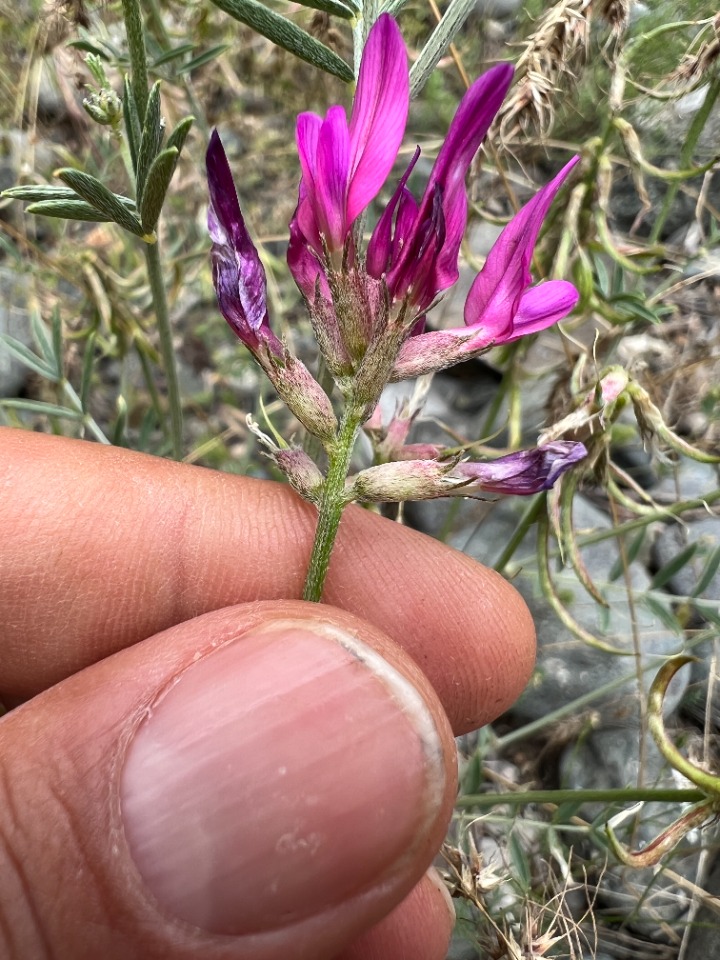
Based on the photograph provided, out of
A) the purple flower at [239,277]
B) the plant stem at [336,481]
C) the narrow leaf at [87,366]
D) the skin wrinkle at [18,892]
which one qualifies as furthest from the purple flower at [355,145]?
the skin wrinkle at [18,892]

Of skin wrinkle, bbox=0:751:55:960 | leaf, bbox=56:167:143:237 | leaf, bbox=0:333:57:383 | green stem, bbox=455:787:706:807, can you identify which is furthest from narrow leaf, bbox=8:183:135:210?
green stem, bbox=455:787:706:807

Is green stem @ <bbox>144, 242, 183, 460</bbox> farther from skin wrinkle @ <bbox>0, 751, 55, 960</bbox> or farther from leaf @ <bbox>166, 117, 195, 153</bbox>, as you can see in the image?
skin wrinkle @ <bbox>0, 751, 55, 960</bbox>

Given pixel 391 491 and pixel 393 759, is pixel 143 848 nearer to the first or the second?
pixel 393 759

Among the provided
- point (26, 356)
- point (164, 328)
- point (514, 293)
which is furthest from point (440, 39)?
point (26, 356)

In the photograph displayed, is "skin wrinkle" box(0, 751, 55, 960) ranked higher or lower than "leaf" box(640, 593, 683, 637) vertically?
lower

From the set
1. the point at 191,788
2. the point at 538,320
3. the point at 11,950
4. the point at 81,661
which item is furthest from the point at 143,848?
the point at 538,320
